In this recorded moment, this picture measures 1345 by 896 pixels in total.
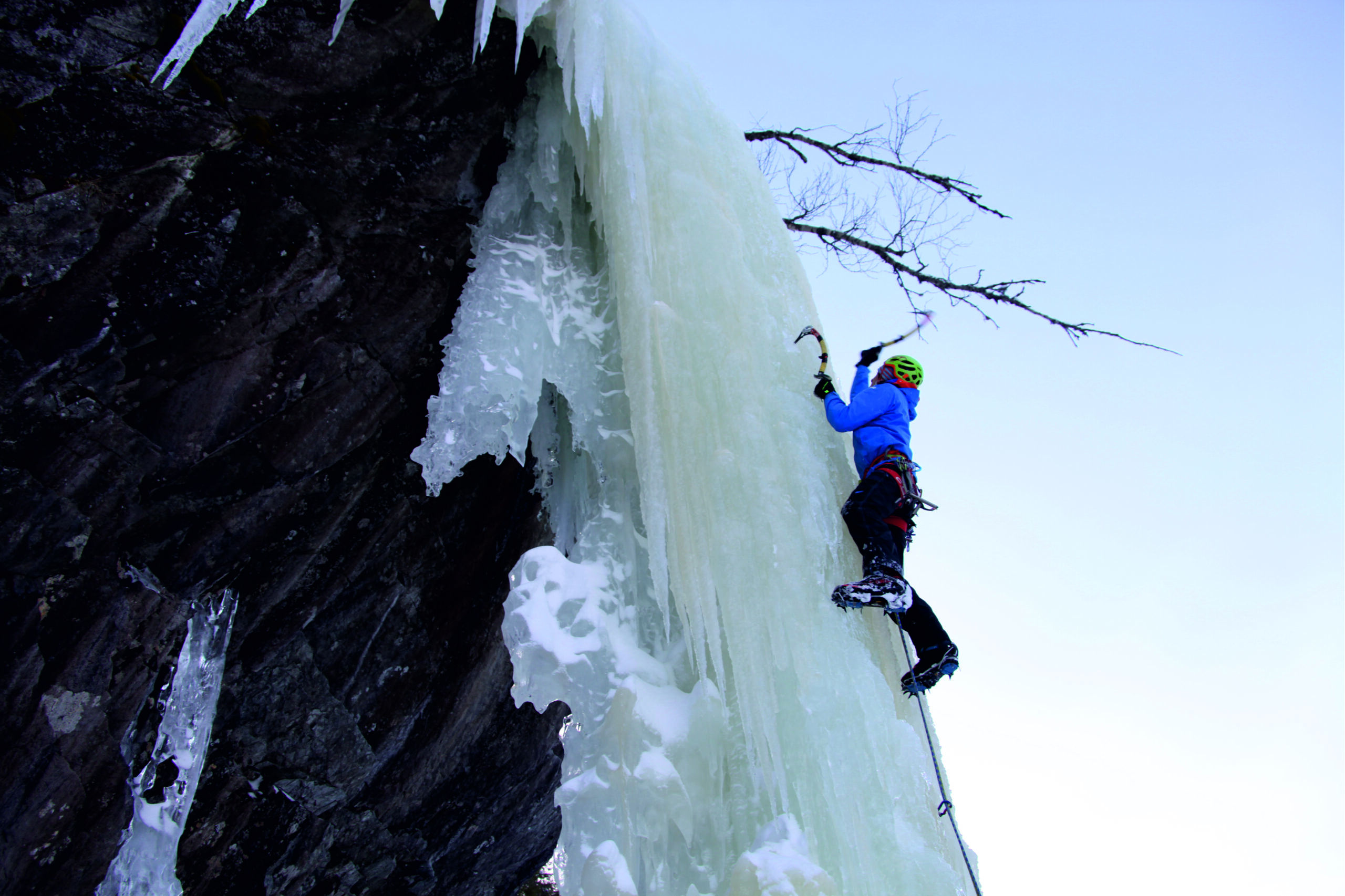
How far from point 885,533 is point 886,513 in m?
0.09

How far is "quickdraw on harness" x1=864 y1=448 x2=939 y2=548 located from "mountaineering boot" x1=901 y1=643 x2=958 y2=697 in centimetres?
41

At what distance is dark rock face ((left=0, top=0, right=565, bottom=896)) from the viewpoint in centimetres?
241

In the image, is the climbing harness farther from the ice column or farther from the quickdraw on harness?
the ice column

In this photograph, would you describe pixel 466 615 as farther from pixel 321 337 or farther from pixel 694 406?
pixel 694 406

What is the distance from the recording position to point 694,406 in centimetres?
258

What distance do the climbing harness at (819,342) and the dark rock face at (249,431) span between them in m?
1.42

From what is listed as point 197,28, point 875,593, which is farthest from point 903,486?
point 197,28

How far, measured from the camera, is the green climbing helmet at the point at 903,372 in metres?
3.02

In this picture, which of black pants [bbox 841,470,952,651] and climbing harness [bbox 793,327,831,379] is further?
climbing harness [bbox 793,327,831,379]

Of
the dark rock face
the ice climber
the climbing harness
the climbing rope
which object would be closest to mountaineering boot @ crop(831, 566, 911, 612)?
the ice climber

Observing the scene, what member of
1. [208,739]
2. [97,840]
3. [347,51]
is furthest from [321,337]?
[97,840]

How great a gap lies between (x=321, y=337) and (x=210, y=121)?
2.78ft

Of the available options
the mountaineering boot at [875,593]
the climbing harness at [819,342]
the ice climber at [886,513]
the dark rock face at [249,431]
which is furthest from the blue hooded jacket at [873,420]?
the dark rock face at [249,431]

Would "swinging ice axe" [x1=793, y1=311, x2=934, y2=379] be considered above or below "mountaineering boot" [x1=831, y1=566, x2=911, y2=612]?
above
